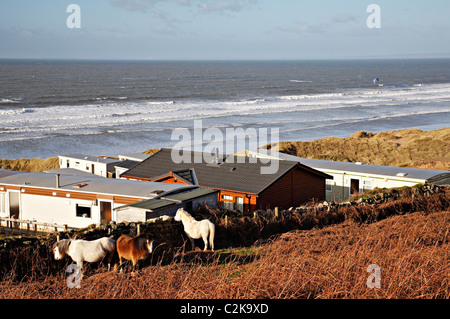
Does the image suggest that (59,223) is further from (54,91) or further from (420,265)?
(54,91)

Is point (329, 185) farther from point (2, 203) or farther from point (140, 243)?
point (140, 243)

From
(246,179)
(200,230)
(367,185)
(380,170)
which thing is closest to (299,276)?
(200,230)

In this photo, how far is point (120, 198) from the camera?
67.2 ft

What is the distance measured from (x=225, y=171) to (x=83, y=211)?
6937 millimetres

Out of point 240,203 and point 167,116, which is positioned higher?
point 167,116

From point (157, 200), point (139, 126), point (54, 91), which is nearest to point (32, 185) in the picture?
point (157, 200)

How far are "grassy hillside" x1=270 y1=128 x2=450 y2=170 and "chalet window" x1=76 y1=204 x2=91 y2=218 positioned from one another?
24123 millimetres

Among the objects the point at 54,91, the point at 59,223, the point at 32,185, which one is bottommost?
the point at 59,223

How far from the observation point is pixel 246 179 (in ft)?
79.5

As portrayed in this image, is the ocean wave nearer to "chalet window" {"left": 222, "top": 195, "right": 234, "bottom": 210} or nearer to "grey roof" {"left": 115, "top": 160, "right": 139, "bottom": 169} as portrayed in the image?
"grey roof" {"left": 115, "top": 160, "right": 139, "bottom": 169}

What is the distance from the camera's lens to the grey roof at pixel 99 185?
20750 mm

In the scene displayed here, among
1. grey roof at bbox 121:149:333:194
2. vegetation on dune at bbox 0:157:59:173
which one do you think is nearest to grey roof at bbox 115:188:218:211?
grey roof at bbox 121:149:333:194

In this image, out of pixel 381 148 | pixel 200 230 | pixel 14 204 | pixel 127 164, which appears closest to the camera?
pixel 200 230

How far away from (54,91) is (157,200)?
98666 millimetres
